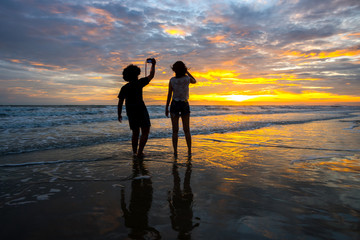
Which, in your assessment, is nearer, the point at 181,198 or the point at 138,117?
the point at 181,198

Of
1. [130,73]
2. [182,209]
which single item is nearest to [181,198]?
[182,209]

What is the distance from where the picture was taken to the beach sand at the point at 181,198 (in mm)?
1895

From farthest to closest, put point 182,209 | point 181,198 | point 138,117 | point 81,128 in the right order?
point 81,128
point 138,117
point 181,198
point 182,209

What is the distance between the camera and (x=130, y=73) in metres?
4.75

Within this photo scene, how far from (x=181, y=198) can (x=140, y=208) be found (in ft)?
1.68

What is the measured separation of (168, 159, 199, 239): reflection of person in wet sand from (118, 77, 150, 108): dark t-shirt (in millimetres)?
2277

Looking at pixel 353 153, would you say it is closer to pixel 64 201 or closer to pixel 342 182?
pixel 342 182

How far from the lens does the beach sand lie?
189cm

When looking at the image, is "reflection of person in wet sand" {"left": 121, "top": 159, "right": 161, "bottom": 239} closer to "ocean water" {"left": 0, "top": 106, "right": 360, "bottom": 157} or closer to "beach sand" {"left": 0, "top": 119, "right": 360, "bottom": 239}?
"beach sand" {"left": 0, "top": 119, "right": 360, "bottom": 239}

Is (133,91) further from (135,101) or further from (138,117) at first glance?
(138,117)

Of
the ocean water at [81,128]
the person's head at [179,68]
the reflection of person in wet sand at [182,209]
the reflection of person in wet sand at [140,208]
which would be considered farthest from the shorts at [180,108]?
the ocean water at [81,128]

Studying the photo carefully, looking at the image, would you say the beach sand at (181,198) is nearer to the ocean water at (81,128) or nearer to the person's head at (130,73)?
the person's head at (130,73)

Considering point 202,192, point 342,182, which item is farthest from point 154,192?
point 342,182

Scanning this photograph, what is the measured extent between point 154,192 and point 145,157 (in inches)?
85.9
